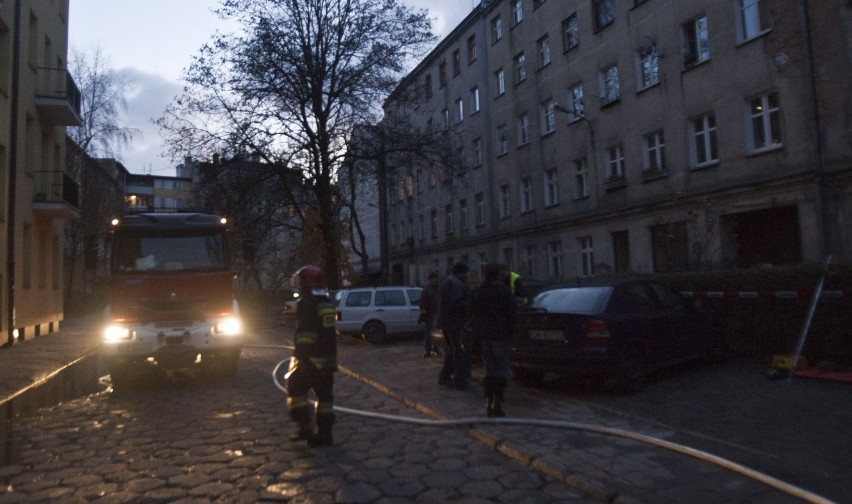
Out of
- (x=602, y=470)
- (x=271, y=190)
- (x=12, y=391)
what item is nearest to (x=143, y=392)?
(x=12, y=391)

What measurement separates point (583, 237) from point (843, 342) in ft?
55.6

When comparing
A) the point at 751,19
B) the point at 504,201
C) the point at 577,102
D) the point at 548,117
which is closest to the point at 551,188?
the point at 548,117

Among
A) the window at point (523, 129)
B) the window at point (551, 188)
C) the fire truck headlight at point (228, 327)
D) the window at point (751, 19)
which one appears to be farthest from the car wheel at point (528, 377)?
the window at point (523, 129)

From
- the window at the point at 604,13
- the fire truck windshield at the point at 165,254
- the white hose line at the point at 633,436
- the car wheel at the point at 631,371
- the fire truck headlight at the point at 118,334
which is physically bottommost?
the white hose line at the point at 633,436

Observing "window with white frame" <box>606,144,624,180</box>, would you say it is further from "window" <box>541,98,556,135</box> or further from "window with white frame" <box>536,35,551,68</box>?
"window with white frame" <box>536,35,551,68</box>

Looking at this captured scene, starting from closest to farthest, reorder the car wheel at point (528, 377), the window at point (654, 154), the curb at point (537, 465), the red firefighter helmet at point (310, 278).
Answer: the curb at point (537, 465), the red firefighter helmet at point (310, 278), the car wheel at point (528, 377), the window at point (654, 154)

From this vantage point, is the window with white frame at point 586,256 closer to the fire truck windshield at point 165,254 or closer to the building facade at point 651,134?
the building facade at point 651,134

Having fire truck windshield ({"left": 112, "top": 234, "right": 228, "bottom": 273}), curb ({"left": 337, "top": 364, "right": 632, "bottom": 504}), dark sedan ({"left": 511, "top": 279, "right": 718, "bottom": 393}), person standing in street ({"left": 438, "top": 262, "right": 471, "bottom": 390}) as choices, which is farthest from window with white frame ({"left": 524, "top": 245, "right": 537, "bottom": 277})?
curb ({"left": 337, "top": 364, "right": 632, "bottom": 504})

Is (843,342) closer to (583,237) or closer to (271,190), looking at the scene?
(583,237)

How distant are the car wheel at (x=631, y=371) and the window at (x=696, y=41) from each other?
14256 millimetres

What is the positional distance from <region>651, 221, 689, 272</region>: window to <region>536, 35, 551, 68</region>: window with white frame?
34.2ft

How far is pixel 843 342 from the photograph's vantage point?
9.77m

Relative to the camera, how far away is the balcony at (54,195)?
908 inches

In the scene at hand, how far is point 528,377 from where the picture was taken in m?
10.6
